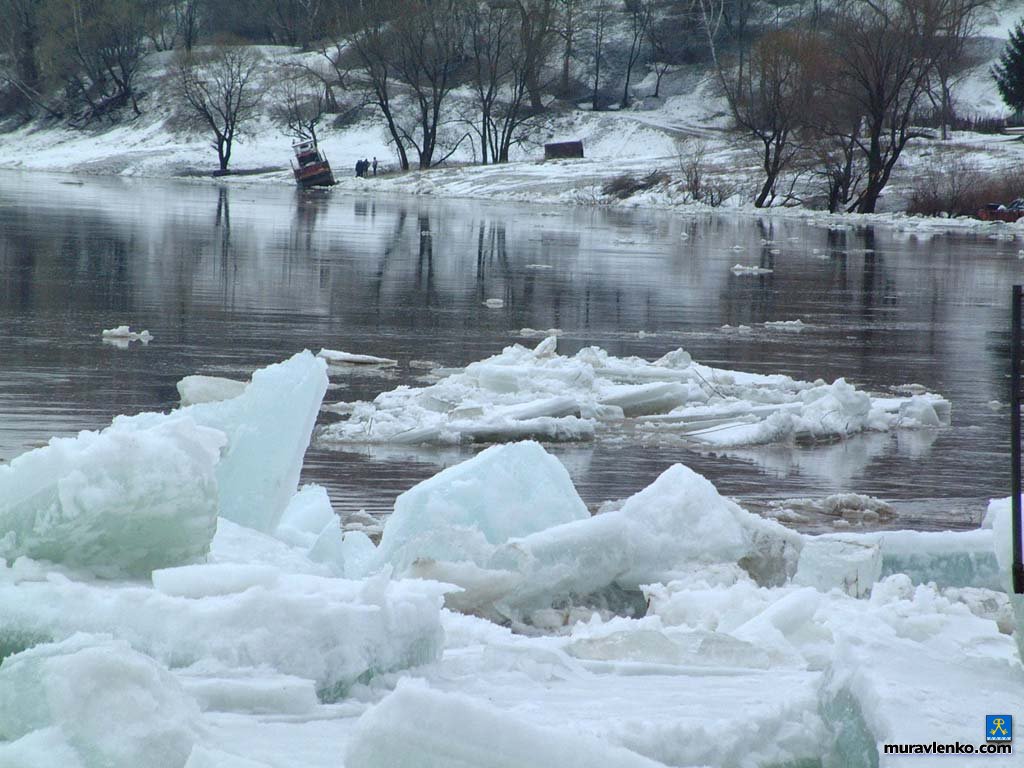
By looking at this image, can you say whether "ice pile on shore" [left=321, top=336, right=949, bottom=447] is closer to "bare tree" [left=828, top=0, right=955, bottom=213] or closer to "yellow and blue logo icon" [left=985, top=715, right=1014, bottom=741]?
"yellow and blue logo icon" [left=985, top=715, right=1014, bottom=741]

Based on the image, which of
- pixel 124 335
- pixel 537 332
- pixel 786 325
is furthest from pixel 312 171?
pixel 124 335

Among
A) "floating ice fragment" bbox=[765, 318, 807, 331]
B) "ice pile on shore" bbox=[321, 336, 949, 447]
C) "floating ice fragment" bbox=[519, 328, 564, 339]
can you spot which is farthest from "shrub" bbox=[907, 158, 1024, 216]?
"ice pile on shore" bbox=[321, 336, 949, 447]

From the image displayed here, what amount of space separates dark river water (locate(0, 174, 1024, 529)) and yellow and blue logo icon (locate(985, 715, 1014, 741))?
346 centimetres

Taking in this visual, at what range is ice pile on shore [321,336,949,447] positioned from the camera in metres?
8.27

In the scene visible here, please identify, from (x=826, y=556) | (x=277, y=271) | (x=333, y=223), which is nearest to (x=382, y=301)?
(x=277, y=271)

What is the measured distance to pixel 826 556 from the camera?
4.74m

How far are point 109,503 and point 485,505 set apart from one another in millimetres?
1748

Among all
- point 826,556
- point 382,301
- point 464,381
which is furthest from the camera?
point 382,301

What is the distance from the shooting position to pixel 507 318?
14.6m

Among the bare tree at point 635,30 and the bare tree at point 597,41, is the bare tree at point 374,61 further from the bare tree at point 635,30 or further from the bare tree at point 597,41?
the bare tree at point 635,30

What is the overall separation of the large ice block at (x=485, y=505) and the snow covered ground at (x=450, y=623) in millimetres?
11

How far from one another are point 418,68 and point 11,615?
68.5 m

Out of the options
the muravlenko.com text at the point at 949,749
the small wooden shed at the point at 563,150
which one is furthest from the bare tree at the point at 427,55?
the muravlenko.com text at the point at 949,749

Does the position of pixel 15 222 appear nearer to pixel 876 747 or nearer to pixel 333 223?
pixel 333 223
